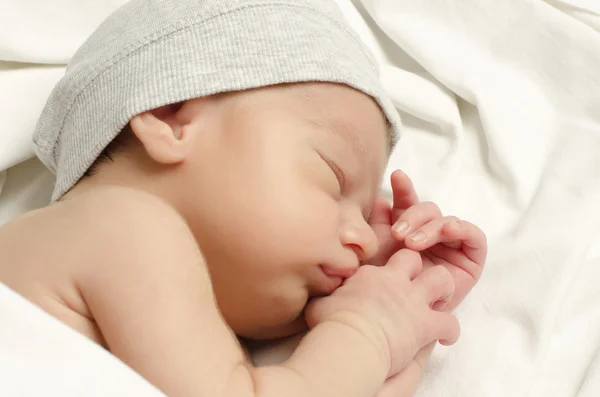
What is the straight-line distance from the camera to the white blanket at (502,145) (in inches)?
40.1

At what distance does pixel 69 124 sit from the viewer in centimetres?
98

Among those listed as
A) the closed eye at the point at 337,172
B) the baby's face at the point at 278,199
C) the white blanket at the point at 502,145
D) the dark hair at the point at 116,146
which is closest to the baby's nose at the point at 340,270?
the baby's face at the point at 278,199

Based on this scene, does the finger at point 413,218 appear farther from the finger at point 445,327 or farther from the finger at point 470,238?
the finger at point 445,327

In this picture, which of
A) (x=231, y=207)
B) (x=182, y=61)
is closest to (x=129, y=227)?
(x=231, y=207)

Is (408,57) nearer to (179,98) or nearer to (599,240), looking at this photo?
(599,240)

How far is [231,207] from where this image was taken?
848 millimetres

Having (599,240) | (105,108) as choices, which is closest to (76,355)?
(105,108)

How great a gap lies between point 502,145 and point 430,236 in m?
0.36

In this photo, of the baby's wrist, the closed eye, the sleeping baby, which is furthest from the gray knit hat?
the baby's wrist

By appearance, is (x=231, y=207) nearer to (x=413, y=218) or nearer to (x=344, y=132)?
(x=344, y=132)

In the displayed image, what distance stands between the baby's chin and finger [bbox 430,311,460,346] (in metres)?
0.20

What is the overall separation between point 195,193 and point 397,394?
0.39 m

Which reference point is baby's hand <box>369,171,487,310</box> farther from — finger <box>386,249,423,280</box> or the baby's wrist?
the baby's wrist

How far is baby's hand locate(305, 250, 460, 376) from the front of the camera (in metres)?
0.85
